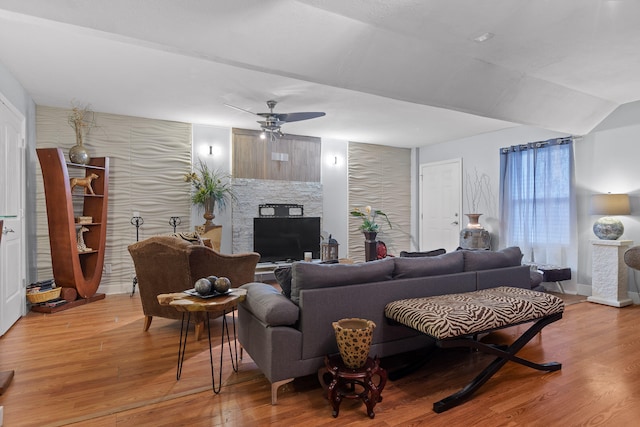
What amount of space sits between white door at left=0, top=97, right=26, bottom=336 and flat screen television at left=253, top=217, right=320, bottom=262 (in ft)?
9.90

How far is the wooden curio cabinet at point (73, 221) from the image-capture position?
14.0 feet

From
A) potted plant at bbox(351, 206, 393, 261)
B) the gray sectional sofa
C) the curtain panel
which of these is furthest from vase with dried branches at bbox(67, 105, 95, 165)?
the curtain panel

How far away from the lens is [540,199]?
5.48m

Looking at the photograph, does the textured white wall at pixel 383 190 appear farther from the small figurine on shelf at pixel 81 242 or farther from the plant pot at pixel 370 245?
the small figurine on shelf at pixel 81 242

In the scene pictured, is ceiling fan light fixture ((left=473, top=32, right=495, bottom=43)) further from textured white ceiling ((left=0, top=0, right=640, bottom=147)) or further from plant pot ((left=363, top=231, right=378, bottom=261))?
plant pot ((left=363, top=231, right=378, bottom=261))

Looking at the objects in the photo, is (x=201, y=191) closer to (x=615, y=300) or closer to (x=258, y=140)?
(x=258, y=140)

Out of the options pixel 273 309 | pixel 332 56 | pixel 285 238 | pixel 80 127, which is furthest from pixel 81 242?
pixel 332 56

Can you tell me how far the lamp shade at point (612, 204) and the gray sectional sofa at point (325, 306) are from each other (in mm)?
2857

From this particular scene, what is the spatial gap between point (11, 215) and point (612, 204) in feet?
22.0

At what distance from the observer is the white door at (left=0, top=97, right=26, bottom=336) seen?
11.2ft

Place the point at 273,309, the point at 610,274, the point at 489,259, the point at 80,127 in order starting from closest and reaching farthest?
the point at 273,309 < the point at 489,259 < the point at 610,274 < the point at 80,127

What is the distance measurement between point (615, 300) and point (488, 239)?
1.94 meters

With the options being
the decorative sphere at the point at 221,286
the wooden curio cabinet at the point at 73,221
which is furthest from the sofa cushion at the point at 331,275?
the wooden curio cabinet at the point at 73,221

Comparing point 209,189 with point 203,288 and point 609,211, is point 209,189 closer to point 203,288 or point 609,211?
point 203,288
